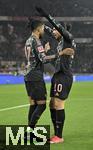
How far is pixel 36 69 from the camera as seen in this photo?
7367 mm

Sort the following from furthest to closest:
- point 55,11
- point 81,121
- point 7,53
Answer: point 55,11 < point 7,53 < point 81,121

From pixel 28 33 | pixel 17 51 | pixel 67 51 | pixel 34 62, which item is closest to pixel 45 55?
pixel 34 62

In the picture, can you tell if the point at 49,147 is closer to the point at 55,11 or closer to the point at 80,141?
the point at 80,141

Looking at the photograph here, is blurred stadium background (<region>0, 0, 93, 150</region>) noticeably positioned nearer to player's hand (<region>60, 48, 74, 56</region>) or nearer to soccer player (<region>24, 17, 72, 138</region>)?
soccer player (<region>24, 17, 72, 138</region>)

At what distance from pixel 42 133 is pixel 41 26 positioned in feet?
5.85

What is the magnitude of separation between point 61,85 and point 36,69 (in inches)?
18.6

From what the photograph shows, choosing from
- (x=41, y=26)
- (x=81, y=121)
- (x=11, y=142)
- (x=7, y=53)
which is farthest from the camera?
(x=7, y=53)

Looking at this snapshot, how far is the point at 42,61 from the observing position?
287 inches

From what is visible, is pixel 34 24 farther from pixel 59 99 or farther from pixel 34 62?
pixel 59 99

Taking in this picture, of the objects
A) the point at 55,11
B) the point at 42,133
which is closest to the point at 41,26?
the point at 42,133

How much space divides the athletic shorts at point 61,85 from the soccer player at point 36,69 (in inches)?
7.7

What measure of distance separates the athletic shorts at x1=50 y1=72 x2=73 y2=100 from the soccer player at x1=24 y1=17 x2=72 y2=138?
19 cm

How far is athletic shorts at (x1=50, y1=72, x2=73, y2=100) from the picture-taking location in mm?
7395

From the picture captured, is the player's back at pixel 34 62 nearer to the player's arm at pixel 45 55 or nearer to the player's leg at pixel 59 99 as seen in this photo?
the player's arm at pixel 45 55
